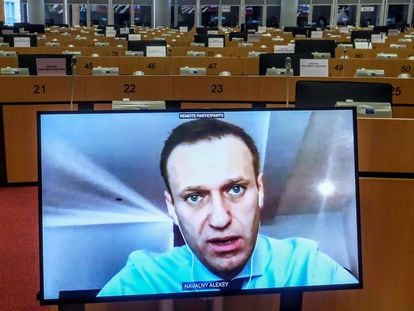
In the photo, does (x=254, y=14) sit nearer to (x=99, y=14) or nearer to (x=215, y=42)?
(x=99, y=14)

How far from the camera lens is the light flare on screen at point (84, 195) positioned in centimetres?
129

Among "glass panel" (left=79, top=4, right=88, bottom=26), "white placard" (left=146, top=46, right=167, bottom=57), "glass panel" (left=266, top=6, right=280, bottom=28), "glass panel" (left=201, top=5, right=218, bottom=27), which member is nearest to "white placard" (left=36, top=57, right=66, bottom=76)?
"white placard" (left=146, top=46, right=167, bottom=57)

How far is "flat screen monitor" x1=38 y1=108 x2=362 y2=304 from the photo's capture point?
4.24ft

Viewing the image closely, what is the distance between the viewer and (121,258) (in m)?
1.32

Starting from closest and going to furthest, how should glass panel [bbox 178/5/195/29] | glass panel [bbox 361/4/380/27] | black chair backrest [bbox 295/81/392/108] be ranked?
black chair backrest [bbox 295/81/392/108], glass panel [bbox 361/4/380/27], glass panel [bbox 178/5/195/29]

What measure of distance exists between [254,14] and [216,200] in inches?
863

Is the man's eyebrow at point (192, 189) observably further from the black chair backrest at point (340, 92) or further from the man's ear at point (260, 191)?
the black chair backrest at point (340, 92)

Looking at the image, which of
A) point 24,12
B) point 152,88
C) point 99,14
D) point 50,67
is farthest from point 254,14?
point 152,88

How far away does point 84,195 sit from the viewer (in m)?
1.31

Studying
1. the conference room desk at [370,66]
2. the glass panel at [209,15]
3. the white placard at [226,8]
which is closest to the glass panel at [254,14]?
the white placard at [226,8]

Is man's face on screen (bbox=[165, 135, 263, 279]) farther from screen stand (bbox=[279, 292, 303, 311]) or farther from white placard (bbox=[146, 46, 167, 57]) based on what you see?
white placard (bbox=[146, 46, 167, 57])

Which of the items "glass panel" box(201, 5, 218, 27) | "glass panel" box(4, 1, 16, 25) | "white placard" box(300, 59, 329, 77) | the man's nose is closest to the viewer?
the man's nose

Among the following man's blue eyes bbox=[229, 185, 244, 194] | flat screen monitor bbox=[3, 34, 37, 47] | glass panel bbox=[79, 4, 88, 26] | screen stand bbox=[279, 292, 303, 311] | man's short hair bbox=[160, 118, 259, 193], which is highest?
glass panel bbox=[79, 4, 88, 26]

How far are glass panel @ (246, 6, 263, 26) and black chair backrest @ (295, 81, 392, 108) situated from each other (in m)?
19.5
